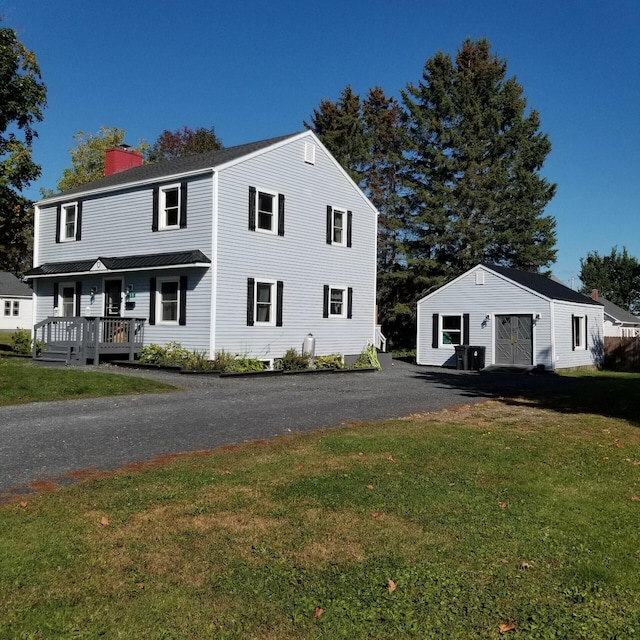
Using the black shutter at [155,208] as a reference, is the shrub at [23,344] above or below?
below

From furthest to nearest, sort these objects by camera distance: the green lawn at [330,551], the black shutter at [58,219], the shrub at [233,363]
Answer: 1. the black shutter at [58,219]
2. the shrub at [233,363]
3. the green lawn at [330,551]

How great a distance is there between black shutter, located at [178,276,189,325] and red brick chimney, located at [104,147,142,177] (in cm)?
1111

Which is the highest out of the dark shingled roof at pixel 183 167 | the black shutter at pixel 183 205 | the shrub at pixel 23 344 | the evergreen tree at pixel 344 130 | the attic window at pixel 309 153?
the evergreen tree at pixel 344 130

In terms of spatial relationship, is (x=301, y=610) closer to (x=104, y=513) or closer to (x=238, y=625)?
(x=238, y=625)

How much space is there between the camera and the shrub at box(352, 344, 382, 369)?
22419mm

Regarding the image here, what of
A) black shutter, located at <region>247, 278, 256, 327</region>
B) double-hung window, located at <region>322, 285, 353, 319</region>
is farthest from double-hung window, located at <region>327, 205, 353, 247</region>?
black shutter, located at <region>247, 278, 256, 327</region>

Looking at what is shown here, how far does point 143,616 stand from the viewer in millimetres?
3107

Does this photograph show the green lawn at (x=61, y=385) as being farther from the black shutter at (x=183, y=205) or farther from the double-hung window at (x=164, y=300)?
the black shutter at (x=183, y=205)

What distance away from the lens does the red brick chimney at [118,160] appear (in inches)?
1073

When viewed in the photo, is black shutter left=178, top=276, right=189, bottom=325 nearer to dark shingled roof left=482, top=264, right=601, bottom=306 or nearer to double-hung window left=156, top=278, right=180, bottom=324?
double-hung window left=156, top=278, right=180, bottom=324

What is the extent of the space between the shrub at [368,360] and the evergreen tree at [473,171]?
1525cm

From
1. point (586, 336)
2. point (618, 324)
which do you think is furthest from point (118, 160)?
point (618, 324)

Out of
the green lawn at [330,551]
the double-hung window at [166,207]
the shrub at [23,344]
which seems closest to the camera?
the green lawn at [330,551]

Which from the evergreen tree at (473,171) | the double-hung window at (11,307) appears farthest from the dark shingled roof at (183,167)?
the double-hung window at (11,307)
